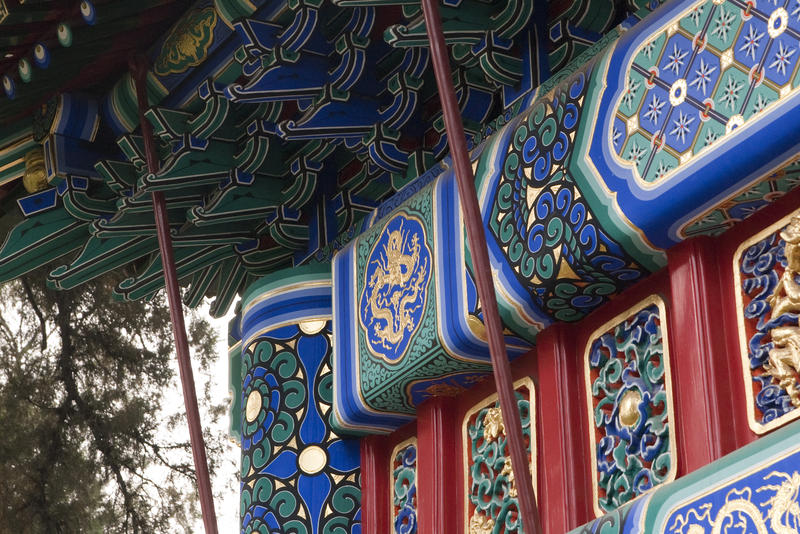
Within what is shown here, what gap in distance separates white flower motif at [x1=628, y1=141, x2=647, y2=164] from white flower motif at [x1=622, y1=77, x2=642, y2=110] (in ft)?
0.32

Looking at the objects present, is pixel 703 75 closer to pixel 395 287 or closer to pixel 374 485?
pixel 395 287

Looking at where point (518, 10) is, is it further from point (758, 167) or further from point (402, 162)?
point (758, 167)

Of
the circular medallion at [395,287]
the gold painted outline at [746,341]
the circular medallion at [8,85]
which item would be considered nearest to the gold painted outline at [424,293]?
the circular medallion at [395,287]

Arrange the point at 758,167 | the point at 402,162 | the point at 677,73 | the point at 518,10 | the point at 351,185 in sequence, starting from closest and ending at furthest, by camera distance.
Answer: the point at 758,167 → the point at 677,73 → the point at 518,10 → the point at 402,162 → the point at 351,185

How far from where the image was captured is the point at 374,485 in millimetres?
5008

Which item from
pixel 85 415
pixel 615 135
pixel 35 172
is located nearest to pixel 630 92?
pixel 615 135

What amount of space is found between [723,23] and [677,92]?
0.19 m

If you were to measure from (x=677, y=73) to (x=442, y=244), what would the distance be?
1.05m

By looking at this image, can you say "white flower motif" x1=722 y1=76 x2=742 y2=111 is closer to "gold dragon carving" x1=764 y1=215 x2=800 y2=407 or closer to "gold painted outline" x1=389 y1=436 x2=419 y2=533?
"gold dragon carving" x1=764 y1=215 x2=800 y2=407

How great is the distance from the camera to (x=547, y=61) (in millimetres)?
4590

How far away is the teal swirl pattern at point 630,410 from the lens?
377 cm

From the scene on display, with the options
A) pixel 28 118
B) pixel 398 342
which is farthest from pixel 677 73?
pixel 28 118

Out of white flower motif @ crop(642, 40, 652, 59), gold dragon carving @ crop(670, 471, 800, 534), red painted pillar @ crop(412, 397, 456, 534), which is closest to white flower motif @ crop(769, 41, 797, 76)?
white flower motif @ crop(642, 40, 652, 59)

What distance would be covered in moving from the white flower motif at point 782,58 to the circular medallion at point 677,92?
28 centimetres
